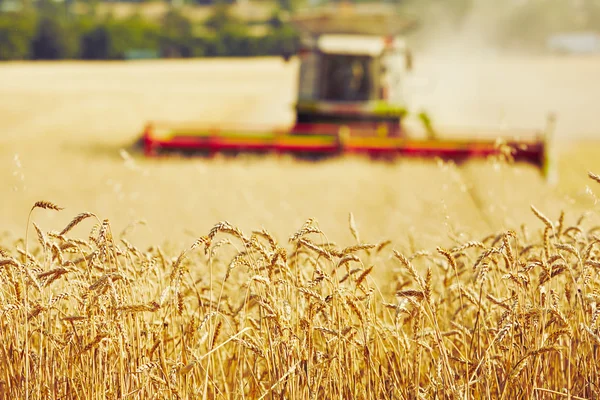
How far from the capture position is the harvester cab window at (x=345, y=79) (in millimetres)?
14883

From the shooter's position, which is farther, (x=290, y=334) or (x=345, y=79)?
(x=345, y=79)

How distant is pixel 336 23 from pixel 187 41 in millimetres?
50622

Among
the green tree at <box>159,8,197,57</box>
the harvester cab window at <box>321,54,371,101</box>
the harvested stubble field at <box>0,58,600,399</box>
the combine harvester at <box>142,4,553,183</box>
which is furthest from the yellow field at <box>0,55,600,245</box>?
the green tree at <box>159,8,197,57</box>

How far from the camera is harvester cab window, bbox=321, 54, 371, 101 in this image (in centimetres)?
1488

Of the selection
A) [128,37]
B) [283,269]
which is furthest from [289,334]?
[128,37]

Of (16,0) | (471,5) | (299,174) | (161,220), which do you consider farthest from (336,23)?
(16,0)

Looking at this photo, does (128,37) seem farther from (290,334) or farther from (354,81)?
(290,334)

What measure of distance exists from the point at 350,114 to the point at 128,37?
167 feet

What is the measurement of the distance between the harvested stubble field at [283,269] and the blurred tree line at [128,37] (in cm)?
2759

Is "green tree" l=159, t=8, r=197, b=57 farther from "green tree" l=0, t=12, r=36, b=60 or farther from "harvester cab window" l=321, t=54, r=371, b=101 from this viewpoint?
"harvester cab window" l=321, t=54, r=371, b=101

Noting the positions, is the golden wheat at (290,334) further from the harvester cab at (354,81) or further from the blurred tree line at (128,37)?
the blurred tree line at (128,37)

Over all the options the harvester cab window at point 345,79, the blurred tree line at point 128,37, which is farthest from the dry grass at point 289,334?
the blurred tree line at point 128,37

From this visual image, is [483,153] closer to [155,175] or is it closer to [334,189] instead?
[334,189]

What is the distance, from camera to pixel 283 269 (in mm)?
3031
